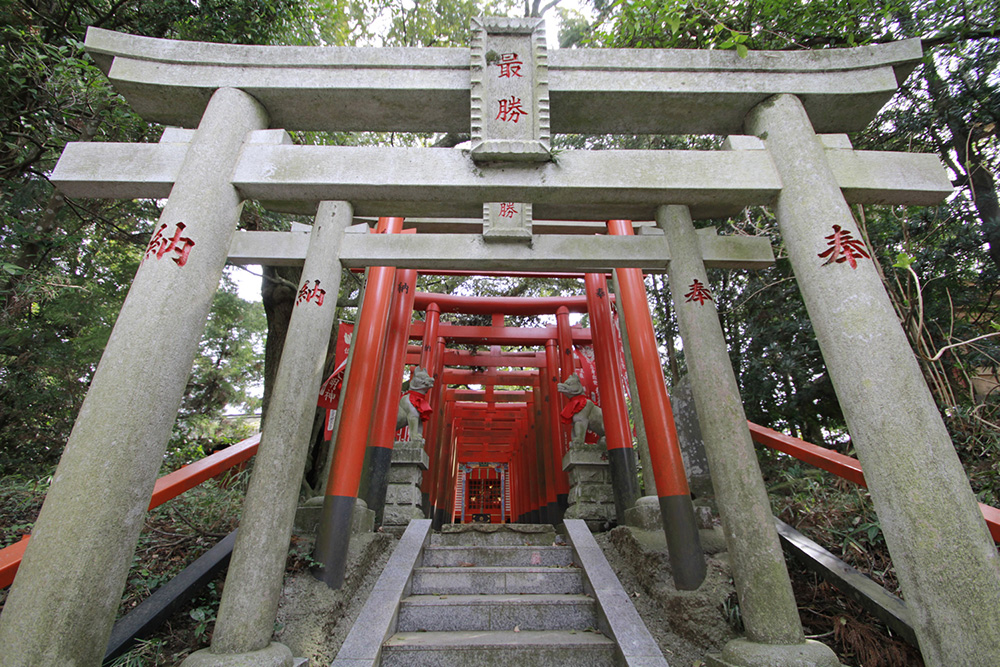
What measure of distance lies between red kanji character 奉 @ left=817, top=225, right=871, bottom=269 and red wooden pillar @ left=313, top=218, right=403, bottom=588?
156 inches

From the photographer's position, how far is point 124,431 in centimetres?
259

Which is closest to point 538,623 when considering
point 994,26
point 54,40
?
point 54,40

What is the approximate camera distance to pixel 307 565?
4.00m

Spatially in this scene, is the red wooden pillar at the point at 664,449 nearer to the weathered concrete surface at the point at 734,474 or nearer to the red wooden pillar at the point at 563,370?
the weathered concrete surface at the point at 734,474

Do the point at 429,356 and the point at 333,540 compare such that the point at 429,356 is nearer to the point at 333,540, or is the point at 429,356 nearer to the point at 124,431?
the point at 333,540

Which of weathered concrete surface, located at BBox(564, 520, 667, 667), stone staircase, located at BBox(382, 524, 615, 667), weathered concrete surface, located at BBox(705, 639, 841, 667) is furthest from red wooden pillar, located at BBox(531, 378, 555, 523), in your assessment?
weathered concrete surface, located at BBox(705, 639, 841, 667)

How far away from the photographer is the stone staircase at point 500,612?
11.1ft

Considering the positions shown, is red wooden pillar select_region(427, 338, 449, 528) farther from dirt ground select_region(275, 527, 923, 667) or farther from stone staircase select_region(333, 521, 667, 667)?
dirt ground select_region(275, 527, 923, 667)

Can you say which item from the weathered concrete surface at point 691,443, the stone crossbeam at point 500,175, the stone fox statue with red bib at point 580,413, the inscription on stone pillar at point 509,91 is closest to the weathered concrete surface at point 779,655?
the weathered concrete surface at point 691,443

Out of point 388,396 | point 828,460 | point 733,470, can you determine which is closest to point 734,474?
point 733,470

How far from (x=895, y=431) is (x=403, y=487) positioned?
5.28 meters

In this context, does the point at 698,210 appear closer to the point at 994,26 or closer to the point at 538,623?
the point at 538,623

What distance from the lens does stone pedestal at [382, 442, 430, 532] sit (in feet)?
20.2

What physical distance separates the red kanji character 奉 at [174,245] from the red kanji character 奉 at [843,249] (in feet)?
13.0
